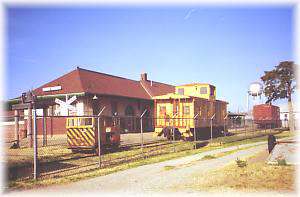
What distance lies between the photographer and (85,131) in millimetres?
13000

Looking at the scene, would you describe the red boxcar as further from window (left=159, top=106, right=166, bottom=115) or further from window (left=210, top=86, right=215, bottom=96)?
window (left=159, top=106, right=166, bottom=115)

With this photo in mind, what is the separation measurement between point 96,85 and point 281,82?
72.5 ft

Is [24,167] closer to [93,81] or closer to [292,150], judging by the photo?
[292,150]

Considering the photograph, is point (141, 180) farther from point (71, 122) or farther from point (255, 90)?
point (255, 90)

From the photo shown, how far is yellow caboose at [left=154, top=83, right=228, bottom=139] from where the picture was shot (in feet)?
63.1

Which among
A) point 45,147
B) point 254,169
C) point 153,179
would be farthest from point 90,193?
point 45,147

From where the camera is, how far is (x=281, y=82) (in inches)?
1359

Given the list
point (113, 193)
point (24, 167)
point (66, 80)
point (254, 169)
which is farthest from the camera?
point (66, 80)

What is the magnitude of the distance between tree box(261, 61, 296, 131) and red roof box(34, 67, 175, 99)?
546 inches

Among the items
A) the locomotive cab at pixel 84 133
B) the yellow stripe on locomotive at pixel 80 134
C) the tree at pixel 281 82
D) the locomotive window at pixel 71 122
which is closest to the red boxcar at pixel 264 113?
the tree at pixel 281 82

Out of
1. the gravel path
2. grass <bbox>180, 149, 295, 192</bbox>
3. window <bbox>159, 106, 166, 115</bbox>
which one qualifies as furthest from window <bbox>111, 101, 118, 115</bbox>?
grass <bbox>180, 149, 295, 192</bbox>

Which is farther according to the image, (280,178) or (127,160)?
(127,160)

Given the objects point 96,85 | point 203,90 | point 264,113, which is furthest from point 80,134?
point 264,113

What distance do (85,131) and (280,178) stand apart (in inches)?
337
